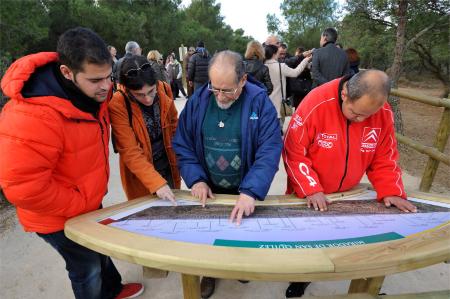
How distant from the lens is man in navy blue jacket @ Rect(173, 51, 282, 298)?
1.48 metres

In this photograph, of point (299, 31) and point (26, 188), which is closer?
point (26, 188)

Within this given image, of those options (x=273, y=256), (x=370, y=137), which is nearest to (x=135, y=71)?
(x=273, y=256)

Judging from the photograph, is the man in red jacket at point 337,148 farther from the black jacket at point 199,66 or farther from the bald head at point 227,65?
the black jacket at point 199,66

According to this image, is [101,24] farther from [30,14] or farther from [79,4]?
[30,14]

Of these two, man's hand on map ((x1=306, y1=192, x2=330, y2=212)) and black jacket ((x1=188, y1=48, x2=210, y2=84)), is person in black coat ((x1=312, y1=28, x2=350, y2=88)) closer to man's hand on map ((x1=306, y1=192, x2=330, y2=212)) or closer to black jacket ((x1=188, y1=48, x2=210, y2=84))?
black jacket ((x1=188, y1=48, x2=210, y2=84))

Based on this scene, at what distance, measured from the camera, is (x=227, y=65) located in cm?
143

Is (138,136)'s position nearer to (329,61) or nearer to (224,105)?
(224,105)

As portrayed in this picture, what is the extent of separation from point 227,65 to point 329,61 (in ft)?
11.2

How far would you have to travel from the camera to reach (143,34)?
24.3m

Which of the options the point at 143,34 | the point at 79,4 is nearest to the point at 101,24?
the point at 79,4

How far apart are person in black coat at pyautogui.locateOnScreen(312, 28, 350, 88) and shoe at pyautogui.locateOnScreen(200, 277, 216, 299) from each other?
322 cm

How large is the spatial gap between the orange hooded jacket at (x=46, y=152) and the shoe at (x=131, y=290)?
0.92 m

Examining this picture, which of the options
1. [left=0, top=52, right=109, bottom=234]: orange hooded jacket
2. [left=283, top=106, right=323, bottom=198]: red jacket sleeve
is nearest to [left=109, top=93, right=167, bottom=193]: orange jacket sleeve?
[left=0, top=52, right=109, bottom=234]: orange hooded jacket

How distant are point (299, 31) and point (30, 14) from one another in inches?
1289
